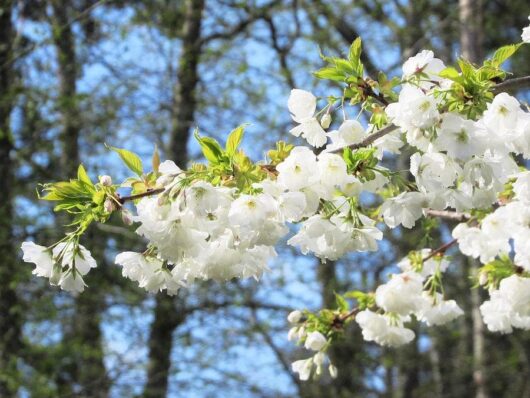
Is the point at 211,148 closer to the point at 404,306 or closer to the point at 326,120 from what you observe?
the point at 326,120

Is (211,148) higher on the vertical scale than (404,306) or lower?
lower

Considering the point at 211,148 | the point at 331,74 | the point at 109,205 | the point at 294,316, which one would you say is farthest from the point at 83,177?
the point at 294,316

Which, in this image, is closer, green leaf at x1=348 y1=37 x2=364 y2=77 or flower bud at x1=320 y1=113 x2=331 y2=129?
green leaf at x1=348 y1=37 x2=364 y2=77

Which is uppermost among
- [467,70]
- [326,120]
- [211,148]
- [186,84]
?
[186,84]

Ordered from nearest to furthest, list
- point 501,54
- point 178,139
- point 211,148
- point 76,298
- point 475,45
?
point 211,148
point 501,54
point 475,45
point 76,298
point 178,139

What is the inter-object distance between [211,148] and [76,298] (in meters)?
5.87

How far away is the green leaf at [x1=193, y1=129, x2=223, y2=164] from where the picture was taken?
1613 mm

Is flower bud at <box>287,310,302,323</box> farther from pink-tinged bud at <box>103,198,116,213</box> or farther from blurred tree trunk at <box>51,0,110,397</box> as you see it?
blurred tree trunk at <box>51,0,110,397</box>

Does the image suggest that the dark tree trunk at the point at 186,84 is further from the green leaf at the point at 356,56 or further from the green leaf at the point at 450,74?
the green leaf at the point at 450,74

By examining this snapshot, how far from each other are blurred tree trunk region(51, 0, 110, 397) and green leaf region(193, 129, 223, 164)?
5.32 meters

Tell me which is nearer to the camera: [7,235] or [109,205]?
[109,205]

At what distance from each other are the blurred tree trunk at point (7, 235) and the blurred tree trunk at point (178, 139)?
1.25m

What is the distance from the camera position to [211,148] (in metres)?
1.63

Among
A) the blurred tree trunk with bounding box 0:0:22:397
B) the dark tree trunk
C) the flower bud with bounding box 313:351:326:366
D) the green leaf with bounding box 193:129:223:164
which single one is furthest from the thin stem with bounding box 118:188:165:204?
the dark tree trunk
